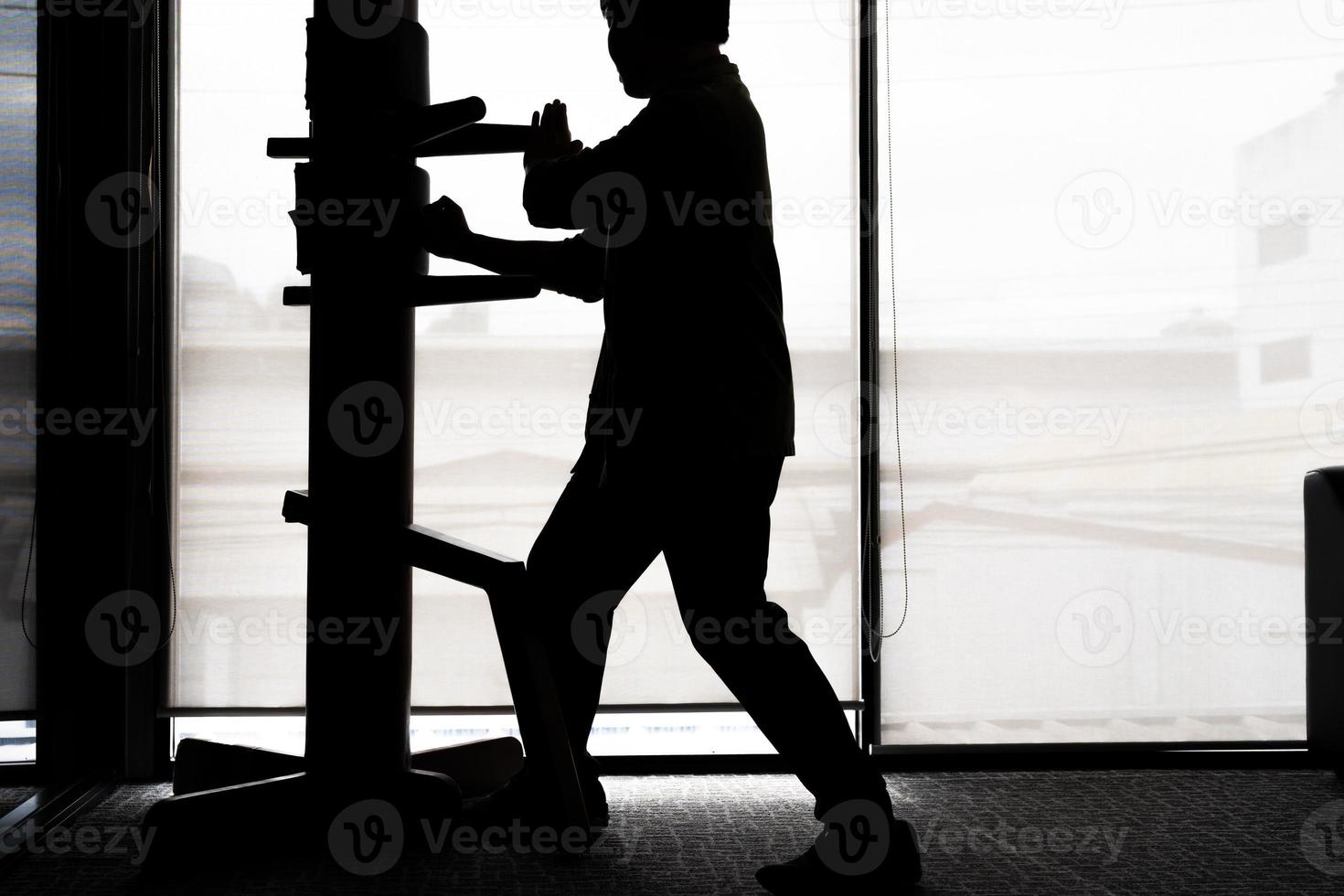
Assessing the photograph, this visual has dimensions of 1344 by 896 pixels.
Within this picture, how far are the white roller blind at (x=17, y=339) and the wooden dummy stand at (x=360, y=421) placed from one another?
0.64m

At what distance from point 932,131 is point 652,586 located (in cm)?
109

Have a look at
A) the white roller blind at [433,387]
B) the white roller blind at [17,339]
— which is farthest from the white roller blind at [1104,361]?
the white roller blind at [17,339]

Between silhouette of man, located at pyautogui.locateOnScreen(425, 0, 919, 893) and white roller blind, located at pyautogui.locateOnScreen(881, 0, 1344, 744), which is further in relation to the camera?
white roller blind, located at pyautogui.locateOnScreen(881, 0, 1344, 744)

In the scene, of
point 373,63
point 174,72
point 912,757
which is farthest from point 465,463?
point 912,757

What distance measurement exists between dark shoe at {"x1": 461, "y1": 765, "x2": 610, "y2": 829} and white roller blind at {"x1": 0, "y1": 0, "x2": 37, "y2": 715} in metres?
0.94

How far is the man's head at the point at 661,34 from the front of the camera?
1442 millimetres

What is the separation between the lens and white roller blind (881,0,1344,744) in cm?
213

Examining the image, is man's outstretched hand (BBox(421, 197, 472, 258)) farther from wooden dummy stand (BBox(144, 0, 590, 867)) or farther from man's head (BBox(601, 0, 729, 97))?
man's head (BBox(601, 0, 729, 97))

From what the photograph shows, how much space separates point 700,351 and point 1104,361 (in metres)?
1.13

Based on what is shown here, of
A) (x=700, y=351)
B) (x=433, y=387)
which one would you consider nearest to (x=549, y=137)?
(x=700, y=351)

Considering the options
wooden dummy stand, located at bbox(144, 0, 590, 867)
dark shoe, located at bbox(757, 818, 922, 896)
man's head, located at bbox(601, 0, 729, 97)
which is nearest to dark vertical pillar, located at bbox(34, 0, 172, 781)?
wooden dummy stand, located at bbox(144, 0, 590, 867)

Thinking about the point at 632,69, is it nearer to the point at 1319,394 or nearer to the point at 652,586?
the point at 652,586

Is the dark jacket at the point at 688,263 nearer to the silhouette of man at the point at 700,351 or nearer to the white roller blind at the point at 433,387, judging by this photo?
the silhouette of man at the point at 700,351

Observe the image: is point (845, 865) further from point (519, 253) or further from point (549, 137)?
point (549, 137)
